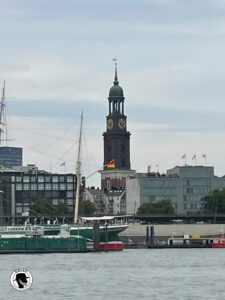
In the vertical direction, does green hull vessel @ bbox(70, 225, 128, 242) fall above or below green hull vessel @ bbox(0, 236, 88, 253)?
above

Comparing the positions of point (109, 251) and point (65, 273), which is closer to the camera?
point (65, 273)

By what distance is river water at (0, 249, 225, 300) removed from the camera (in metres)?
87.9

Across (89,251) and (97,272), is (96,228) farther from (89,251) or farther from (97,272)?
(97,272)

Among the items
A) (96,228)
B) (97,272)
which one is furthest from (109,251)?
(97,272)

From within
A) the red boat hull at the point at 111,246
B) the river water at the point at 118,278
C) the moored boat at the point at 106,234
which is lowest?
the river water at the point at 118,278

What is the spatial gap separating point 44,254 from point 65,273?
2073 inches

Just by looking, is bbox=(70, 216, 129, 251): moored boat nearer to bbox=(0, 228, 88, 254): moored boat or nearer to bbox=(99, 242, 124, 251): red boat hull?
bbox=(99, 242, 124, 251): red boat hull

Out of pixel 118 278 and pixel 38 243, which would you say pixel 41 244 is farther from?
pixel 118 278

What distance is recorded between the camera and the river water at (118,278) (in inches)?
3460

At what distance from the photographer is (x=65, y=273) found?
111 m

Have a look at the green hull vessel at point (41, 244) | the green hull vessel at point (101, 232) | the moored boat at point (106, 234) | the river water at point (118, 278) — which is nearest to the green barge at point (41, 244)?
the green hull vessel at point (41, 244)

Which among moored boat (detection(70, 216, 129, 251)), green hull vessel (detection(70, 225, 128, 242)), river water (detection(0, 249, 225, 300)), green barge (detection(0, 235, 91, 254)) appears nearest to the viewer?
river water (detection(0, 249, 225, 300))

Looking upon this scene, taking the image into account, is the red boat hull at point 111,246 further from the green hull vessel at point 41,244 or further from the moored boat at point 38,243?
the green hull vessel at point 41,244

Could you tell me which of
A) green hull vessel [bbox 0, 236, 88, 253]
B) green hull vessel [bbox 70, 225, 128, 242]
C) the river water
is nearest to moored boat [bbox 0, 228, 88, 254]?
green hull vessel [bbox 0, 236, 88, 253]
